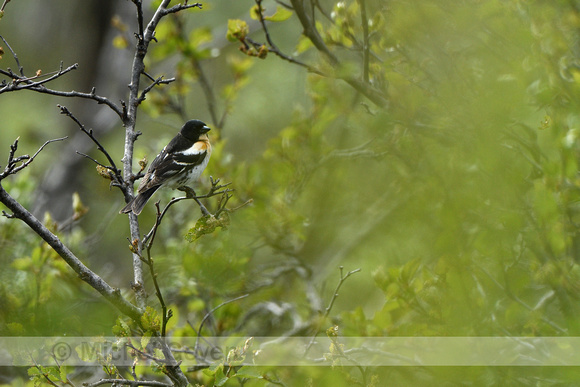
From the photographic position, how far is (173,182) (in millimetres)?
3740

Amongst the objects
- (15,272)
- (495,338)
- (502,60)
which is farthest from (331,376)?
(15,272)

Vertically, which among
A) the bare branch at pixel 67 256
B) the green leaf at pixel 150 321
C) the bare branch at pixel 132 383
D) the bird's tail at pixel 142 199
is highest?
the bird's tail at pixel 142 199

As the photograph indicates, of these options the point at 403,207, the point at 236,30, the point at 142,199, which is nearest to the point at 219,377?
the point at 142,199

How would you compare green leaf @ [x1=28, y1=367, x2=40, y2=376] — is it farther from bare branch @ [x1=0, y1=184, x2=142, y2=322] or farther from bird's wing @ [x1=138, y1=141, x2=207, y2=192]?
bird's wing @ [x1=138, y1=141, x2=207, y2=192]

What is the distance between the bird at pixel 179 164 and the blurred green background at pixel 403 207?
0.41 m

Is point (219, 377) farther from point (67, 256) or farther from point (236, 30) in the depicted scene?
point (236, 30)

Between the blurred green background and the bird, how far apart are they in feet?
1.35

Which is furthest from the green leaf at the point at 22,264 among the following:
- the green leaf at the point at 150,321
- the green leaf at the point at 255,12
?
the green leaf at the point at 255,12

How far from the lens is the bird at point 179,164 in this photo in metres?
3.61

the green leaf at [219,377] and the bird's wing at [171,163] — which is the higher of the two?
the bird's wing at [171,163]

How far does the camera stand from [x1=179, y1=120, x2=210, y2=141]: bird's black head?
13.7ft

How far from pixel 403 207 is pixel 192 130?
173 cm

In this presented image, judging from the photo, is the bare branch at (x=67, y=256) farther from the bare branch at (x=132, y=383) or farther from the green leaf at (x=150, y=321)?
the bare branch at (x=132, y=383)

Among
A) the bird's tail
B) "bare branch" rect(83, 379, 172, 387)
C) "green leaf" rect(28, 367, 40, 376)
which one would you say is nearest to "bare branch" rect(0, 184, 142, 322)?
"bare branch" rect(83, 379, 172, 387)
